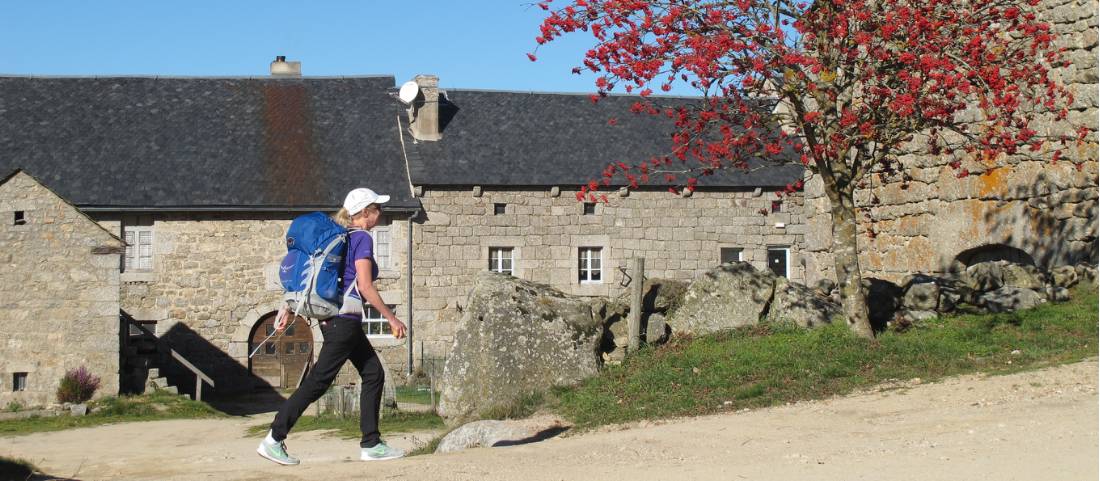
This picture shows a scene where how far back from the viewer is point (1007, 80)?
11.7m

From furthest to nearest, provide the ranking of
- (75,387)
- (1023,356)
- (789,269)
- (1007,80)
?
(789,269), (75,387), (1007,80), (1023,356)

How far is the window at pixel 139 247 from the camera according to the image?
2264 cm

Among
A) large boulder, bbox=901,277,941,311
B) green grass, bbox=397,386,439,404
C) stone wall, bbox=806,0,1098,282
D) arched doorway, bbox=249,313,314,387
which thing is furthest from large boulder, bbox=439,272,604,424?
arched doorway, bbox=249,313,314,387

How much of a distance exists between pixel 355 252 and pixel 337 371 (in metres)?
0.78

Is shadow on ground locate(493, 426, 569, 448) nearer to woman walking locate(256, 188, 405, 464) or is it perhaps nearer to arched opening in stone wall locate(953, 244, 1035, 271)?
woman walking locate(256, 188, 405, 464)

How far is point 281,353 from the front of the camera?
76.3 feet

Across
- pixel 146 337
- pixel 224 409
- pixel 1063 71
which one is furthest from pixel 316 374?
pixel 146 337

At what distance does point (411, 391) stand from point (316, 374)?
1393cm

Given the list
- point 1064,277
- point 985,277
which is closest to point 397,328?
point 985,277

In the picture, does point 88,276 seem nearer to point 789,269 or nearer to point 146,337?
point 146,337

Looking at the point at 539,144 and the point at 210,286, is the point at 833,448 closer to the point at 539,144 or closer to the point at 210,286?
the point at 210,286

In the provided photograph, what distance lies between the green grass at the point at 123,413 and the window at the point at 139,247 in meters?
4.48

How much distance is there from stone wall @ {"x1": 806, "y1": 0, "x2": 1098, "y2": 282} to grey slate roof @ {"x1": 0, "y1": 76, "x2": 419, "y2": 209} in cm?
1008

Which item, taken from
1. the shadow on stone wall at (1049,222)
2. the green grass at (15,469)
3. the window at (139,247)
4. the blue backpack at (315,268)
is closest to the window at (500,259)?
the window at (139,247)
